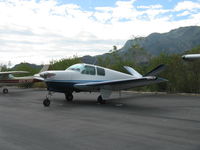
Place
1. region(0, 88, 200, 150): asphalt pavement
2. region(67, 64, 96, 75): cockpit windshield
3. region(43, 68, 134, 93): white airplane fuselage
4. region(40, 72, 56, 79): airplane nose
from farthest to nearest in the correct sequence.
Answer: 1. region(67, 64, 96, 75): cockpit windshield
2. region(43, 68, 134, 93): white airplane fuselage
3. region(40, 72, 56, 79): airplane nose
4. region(0, 88, 200, 150): asphalt pavement

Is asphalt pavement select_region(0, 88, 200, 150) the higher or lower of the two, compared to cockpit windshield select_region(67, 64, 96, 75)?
lower

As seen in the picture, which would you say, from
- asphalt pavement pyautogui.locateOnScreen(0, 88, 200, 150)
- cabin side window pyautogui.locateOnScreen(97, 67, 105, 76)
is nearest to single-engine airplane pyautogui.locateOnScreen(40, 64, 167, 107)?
A: cabin side window pyautogui.locateOnScreen(97, 67, 105, 76)

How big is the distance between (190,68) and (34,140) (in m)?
15.4

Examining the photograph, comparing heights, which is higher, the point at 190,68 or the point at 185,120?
the point at 190,68

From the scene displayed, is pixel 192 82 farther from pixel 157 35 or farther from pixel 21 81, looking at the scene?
pixel 157 35

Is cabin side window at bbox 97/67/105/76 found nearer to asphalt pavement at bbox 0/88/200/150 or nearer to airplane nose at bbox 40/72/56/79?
airplane nose at bbox 40/72/56/79

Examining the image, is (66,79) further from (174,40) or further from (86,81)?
(174,40)

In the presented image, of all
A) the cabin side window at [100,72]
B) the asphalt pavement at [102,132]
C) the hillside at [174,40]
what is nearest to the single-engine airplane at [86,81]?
the cabin side window at [100,72]

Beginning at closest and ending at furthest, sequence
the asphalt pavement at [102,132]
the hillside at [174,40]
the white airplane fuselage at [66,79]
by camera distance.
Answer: the asphalt pavement at [102,132]
the white airplane fuselage at [66,79]
the hillside at [174,40]

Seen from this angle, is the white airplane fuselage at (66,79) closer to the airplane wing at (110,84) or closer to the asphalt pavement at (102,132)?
the airplane wing at (110,84)

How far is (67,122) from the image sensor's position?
8758mm

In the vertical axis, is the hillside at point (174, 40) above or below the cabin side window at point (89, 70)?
above

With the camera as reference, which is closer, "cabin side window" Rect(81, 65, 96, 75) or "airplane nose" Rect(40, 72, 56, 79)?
"airplane nose" Rect(40, 72, 56, 79)

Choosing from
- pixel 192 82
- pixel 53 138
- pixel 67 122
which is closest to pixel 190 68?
pixel 192 82
